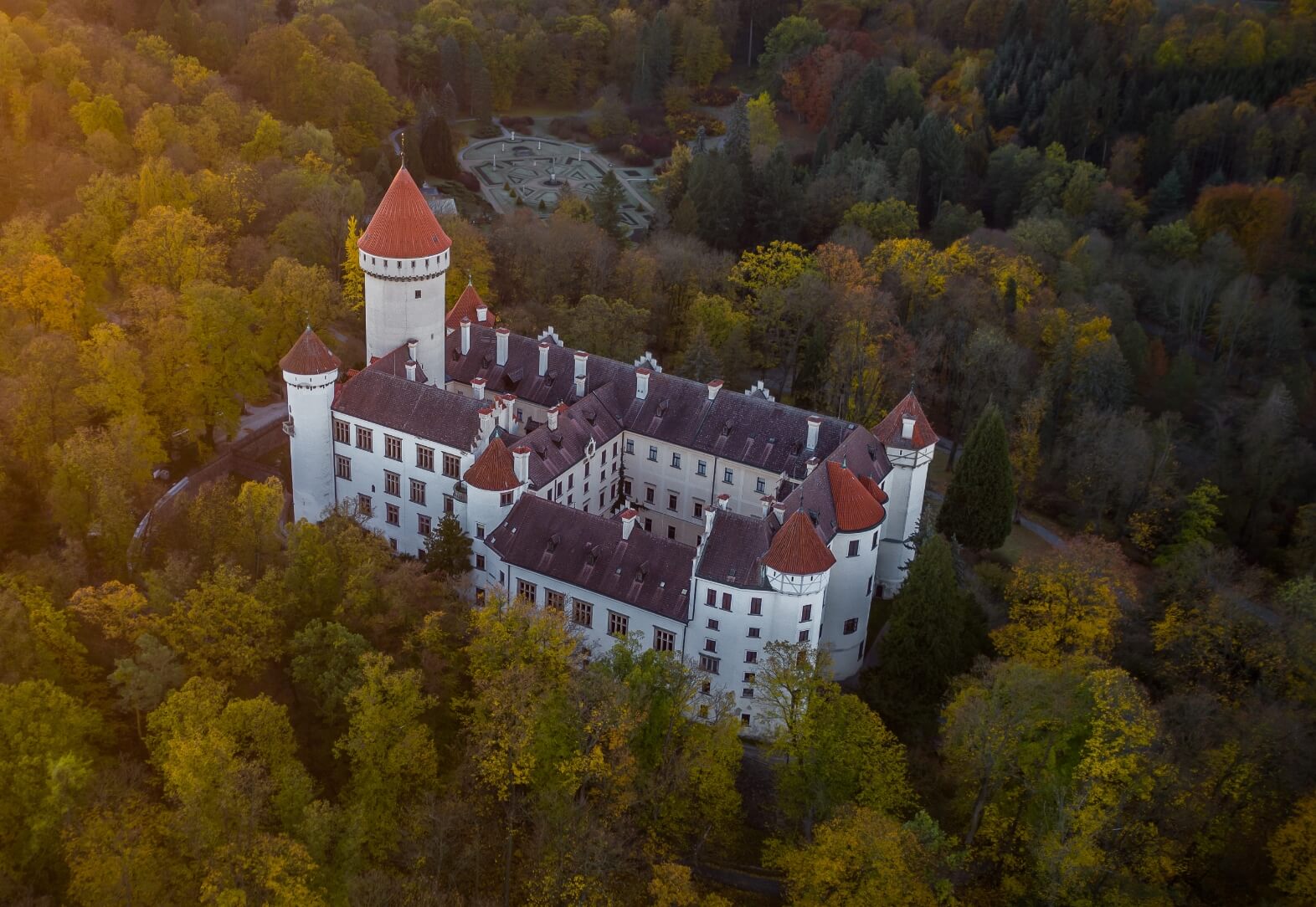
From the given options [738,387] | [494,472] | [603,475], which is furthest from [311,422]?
[738,387]

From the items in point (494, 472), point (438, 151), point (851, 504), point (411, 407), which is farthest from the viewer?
point (438, 151)

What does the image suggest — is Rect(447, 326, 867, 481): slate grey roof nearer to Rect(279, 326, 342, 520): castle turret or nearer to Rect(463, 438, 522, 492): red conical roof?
Rect(279, 326, 342, 520): castle turret

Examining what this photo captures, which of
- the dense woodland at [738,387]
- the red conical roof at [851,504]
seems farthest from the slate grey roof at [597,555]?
the red conical roof at [851,504]

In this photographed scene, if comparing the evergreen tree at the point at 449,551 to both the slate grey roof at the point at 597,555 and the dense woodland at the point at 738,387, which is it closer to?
the dense woodland at the point at 738,387

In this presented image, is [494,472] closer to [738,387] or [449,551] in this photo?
[449,551]

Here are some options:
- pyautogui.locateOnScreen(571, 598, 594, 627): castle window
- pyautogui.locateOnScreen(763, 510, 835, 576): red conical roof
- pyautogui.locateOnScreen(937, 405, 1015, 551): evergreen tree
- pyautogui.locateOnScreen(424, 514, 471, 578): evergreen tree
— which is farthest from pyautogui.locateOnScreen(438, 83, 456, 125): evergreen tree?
pyautogui.locateOnScreen(763, 510, 835, 576): red conical roof

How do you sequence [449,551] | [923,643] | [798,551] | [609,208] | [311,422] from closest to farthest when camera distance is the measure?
[798,551] < [923,643] < [449,551] < [311,422] < [609,208]

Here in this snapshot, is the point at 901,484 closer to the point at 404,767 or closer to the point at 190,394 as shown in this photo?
the point at 404,767
